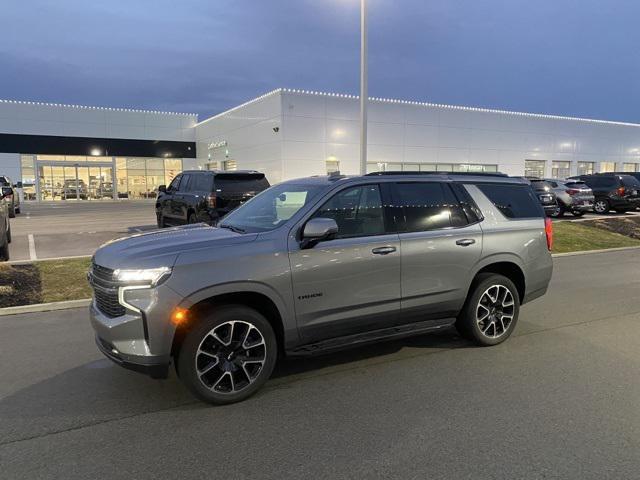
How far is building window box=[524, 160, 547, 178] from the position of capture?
38.2 meters

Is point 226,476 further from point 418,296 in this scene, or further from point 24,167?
point 24,167

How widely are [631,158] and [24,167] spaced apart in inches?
2043

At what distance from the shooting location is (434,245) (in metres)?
4.82

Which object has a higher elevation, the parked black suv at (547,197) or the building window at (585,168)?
the building window at (585,168)

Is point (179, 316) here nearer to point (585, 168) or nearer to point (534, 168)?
point (534, 168)

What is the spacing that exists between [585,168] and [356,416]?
146 feet

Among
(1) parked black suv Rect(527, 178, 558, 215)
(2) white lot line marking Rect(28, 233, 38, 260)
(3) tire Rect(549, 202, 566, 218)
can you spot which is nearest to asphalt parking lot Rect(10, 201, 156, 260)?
(2) white lot line marking Rect(28, 233, 38, 260)

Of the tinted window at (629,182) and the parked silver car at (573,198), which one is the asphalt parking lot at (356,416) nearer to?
the parked silver car at (573,198)

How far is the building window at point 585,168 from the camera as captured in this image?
41.1 meters

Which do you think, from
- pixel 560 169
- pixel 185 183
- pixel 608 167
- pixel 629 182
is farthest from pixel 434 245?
pixel 608 167

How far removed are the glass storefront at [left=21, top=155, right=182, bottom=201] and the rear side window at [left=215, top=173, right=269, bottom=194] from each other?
27955mm

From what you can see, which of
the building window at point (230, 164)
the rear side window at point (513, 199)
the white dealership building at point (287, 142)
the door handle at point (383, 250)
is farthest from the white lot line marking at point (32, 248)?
the building window at point (230, 164)

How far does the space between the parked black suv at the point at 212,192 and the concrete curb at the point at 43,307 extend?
469cm

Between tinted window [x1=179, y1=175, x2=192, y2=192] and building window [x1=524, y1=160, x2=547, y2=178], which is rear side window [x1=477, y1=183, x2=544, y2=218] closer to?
tinted window [x1=179, y1=175, x2=192, y2=192]
